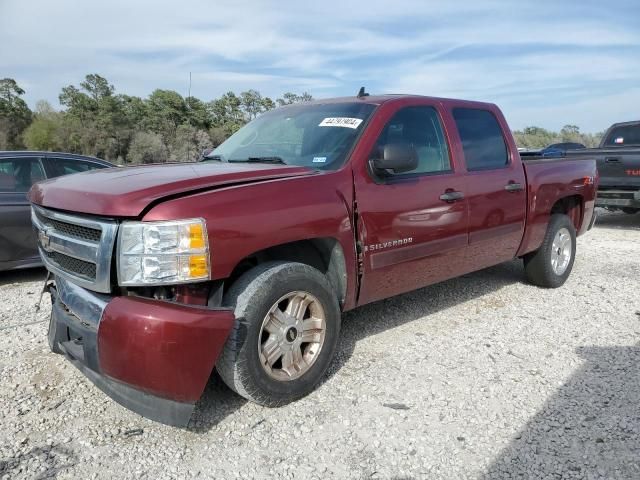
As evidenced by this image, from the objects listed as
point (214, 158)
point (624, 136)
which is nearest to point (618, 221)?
point (624, 136)

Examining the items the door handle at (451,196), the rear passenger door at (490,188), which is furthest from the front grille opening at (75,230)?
the rear passenger door at (490,188)

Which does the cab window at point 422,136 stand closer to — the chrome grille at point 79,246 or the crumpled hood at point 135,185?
the crumpled hood at point 135,185

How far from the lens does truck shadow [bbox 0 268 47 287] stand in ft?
19.2

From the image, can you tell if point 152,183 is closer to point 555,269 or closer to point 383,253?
point 383,253

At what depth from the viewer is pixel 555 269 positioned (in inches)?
215

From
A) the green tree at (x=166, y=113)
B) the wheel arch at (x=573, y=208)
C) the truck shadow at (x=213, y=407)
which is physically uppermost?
the green tree at (x=166, y=113)

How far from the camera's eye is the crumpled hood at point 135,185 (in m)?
2.49

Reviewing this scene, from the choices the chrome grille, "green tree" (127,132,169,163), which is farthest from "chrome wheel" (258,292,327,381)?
"green tree" (127,132,169,163)

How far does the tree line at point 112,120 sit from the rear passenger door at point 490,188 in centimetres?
3117

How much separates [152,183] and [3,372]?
187cm

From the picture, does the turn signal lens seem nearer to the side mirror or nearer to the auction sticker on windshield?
the side mirror

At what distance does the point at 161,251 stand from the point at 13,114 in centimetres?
5317

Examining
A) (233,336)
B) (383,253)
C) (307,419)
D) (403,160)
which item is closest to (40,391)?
(233,336)

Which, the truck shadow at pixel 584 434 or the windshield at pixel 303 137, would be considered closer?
the truck shadow at pixel 584 434
